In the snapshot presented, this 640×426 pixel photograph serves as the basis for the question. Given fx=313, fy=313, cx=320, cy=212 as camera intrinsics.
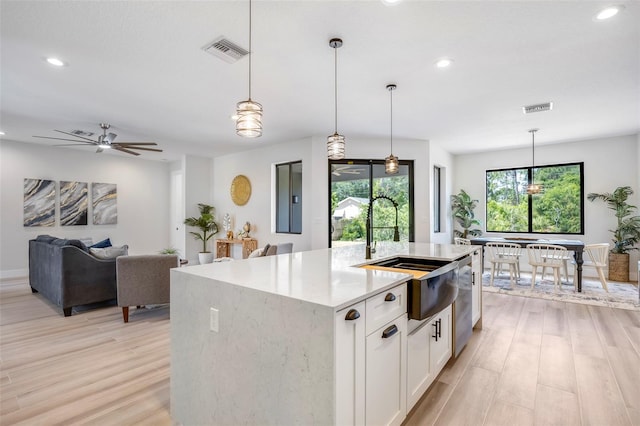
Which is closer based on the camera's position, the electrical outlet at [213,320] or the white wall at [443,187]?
the electrical outlet at [213,320]

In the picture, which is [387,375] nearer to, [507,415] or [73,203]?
→ [507,415]

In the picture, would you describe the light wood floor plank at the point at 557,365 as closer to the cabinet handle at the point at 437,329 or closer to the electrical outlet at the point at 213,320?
the cabinet handle at the point at 437,329

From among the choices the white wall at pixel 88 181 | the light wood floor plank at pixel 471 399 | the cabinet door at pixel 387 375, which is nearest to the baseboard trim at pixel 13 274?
the white wall at pixel 88 181

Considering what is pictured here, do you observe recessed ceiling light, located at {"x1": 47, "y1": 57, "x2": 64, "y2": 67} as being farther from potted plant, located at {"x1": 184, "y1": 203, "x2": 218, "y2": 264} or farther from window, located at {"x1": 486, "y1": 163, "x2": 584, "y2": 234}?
window, located at {"x1": 486, "y1": 163, "x2": 584, "y2": 234}

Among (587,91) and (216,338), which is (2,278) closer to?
(216,338)

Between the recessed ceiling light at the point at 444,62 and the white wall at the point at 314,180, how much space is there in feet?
9.75

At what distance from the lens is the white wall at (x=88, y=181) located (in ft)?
19.8

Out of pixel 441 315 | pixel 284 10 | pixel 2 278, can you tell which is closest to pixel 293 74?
pixel 284 10

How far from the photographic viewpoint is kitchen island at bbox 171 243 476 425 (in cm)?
123

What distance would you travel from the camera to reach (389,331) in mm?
1531

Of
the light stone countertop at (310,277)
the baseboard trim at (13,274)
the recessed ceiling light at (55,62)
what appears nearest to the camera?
the light stone countertop at (310,277)

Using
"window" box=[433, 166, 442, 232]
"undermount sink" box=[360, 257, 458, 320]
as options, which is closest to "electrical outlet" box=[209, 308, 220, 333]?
"undermount sink" box=[360, 257, 458, 320]

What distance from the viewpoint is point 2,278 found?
5.90 m

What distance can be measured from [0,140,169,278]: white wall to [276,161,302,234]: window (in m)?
3.67
